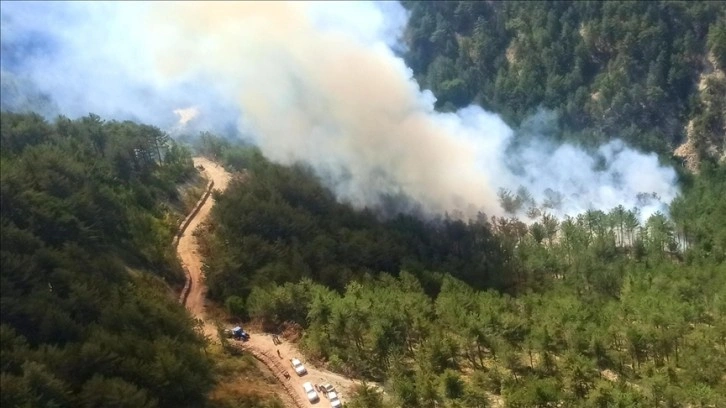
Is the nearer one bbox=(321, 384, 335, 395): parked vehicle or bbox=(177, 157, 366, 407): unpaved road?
bbox=(321, 384, 335, 395): parked vehicle

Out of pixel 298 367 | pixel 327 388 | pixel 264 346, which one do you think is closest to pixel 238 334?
pixel 264 346

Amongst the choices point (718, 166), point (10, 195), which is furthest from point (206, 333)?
point (718, 166)

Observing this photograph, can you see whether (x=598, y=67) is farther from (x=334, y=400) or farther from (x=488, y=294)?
(x=334, y=400)

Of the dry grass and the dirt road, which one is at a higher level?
the dirt road

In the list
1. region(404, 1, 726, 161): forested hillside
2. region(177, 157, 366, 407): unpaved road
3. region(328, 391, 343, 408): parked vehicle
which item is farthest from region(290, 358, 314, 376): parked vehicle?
region(404, 1, 726, 161): forested hillside

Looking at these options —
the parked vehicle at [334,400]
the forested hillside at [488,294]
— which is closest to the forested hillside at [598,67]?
the forested hillside at [488,294]

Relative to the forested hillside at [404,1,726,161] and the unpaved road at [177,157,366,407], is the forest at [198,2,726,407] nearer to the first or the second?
the forested hillside at [404,1,726,161]
